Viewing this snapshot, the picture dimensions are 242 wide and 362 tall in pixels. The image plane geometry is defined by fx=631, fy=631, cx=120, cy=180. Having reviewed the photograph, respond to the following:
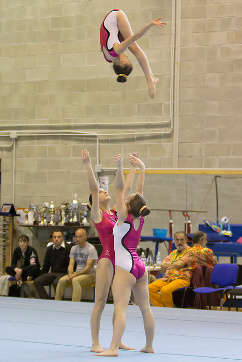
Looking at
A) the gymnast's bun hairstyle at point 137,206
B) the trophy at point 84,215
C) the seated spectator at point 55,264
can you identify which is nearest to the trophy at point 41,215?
the trophy at point 84,215

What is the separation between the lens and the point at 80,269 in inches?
382

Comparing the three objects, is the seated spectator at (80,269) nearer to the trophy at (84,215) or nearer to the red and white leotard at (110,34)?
the trophy at (84,215)

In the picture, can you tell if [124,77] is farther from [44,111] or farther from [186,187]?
[44,111]

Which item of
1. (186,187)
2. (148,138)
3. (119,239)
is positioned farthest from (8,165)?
(119,239)

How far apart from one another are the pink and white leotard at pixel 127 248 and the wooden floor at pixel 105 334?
701mm

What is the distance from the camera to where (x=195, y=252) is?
27.6ft

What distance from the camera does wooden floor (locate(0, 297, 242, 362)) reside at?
5156mm

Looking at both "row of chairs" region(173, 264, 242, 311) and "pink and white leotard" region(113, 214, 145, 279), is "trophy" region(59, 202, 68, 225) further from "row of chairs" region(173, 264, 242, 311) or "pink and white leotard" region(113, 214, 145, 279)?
"pink and white leotard" region(113, 214, 145, 279)

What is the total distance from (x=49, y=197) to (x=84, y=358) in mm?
6651

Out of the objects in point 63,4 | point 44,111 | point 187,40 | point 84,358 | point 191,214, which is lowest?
point 84,358

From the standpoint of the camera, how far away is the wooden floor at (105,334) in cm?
516

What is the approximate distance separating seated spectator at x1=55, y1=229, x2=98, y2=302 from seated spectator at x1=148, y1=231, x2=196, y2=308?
1.24 m

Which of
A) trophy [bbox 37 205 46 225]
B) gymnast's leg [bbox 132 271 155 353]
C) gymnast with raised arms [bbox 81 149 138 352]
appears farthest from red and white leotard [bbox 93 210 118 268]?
trophy [bbox 37 205 46 225]

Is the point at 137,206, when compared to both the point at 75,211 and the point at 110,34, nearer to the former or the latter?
the point at 110,34
